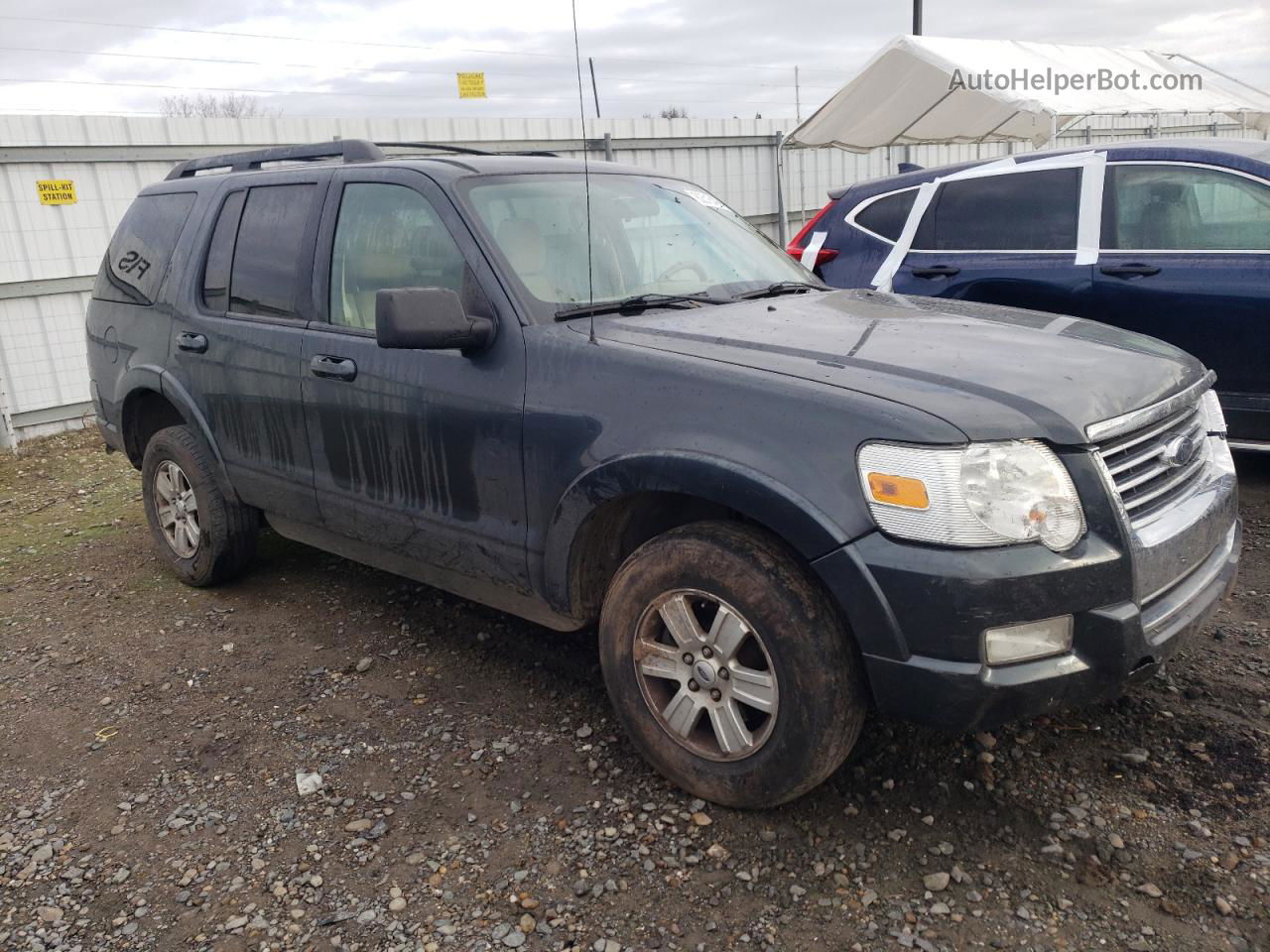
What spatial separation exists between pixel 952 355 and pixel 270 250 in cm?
271

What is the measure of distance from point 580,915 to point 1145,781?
5.37 feet

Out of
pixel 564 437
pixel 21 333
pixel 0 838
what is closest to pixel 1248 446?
pixel 564 437

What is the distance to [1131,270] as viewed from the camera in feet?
17.3

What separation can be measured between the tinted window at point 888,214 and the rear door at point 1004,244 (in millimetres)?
155

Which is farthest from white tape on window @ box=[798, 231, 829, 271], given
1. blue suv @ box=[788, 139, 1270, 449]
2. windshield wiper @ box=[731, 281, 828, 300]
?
windshield wiper @ box=[731, 281, 828, 300]

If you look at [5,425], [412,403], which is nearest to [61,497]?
[5,425]

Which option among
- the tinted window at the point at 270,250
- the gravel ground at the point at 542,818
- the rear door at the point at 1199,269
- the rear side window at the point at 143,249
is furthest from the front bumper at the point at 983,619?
the rear side window at the point at 143,249

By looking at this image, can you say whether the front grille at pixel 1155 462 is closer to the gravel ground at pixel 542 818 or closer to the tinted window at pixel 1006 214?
the gravel ground at pixel 542 818

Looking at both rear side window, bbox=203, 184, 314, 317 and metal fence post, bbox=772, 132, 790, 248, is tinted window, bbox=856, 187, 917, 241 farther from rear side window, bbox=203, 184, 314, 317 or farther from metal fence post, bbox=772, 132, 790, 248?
metal fence post, bbox=772, 132, 790, 248

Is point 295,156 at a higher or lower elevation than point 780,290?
higher

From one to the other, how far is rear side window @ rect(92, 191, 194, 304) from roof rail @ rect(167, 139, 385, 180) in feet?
0.73

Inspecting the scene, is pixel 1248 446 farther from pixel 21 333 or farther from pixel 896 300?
pixel 21 333

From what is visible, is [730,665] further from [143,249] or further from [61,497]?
[61,497]

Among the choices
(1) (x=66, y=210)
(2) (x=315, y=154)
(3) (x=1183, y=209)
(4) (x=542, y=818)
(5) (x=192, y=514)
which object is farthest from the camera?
(1) (x=66, y=210)
